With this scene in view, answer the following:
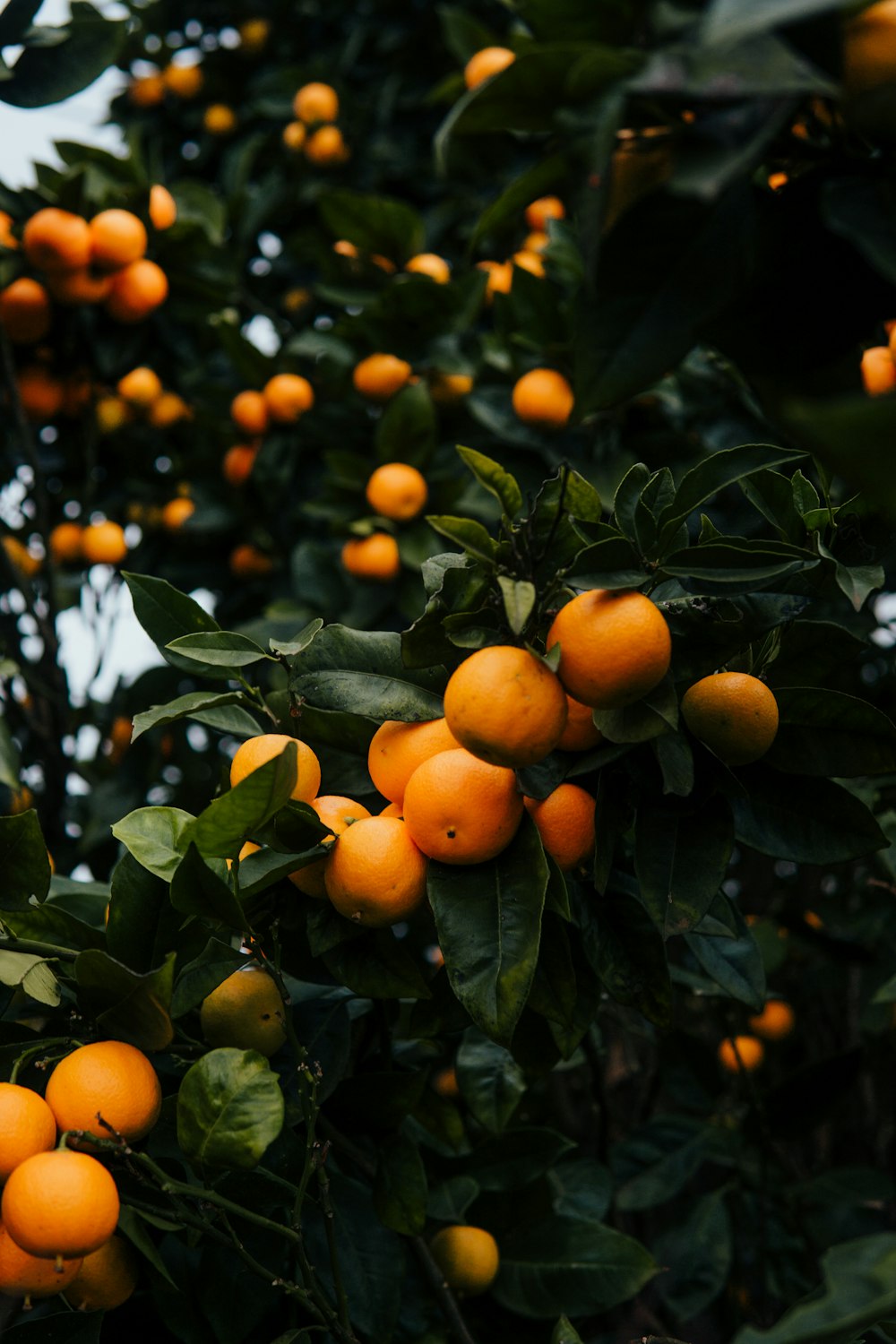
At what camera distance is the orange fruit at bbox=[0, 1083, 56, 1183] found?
29.0 inches

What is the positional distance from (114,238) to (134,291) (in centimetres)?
11

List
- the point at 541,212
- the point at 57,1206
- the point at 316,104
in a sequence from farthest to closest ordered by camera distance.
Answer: the point at 316,104
the point at 541,212
the point at 57,1206

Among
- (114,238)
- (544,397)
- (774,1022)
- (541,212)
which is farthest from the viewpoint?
(541,212)

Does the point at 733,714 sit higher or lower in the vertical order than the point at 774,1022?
higher

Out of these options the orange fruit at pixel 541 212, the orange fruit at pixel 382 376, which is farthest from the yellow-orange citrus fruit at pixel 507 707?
the orange fruit at pixel 541 212

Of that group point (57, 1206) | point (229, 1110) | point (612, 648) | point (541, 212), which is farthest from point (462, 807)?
point (541, 212)

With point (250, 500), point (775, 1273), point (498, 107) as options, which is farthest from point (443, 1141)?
point (250, 500)

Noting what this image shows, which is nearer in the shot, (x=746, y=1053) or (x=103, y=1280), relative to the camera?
(x=103, y=1280)

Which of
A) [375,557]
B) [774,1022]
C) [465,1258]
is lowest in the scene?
[774,1022]

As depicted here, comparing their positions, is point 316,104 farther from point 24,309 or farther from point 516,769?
point 516,769

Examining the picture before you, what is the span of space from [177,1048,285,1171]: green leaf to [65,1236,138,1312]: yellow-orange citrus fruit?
6.2 inches

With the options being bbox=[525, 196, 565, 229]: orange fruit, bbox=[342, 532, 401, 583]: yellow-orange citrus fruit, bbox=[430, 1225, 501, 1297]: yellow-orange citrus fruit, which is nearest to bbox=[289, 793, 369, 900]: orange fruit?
bbox=[430, 1225, 501, 1297]: yellow-orange citrus fruit

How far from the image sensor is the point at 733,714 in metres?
0.79

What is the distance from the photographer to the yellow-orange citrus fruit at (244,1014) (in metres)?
0.89
